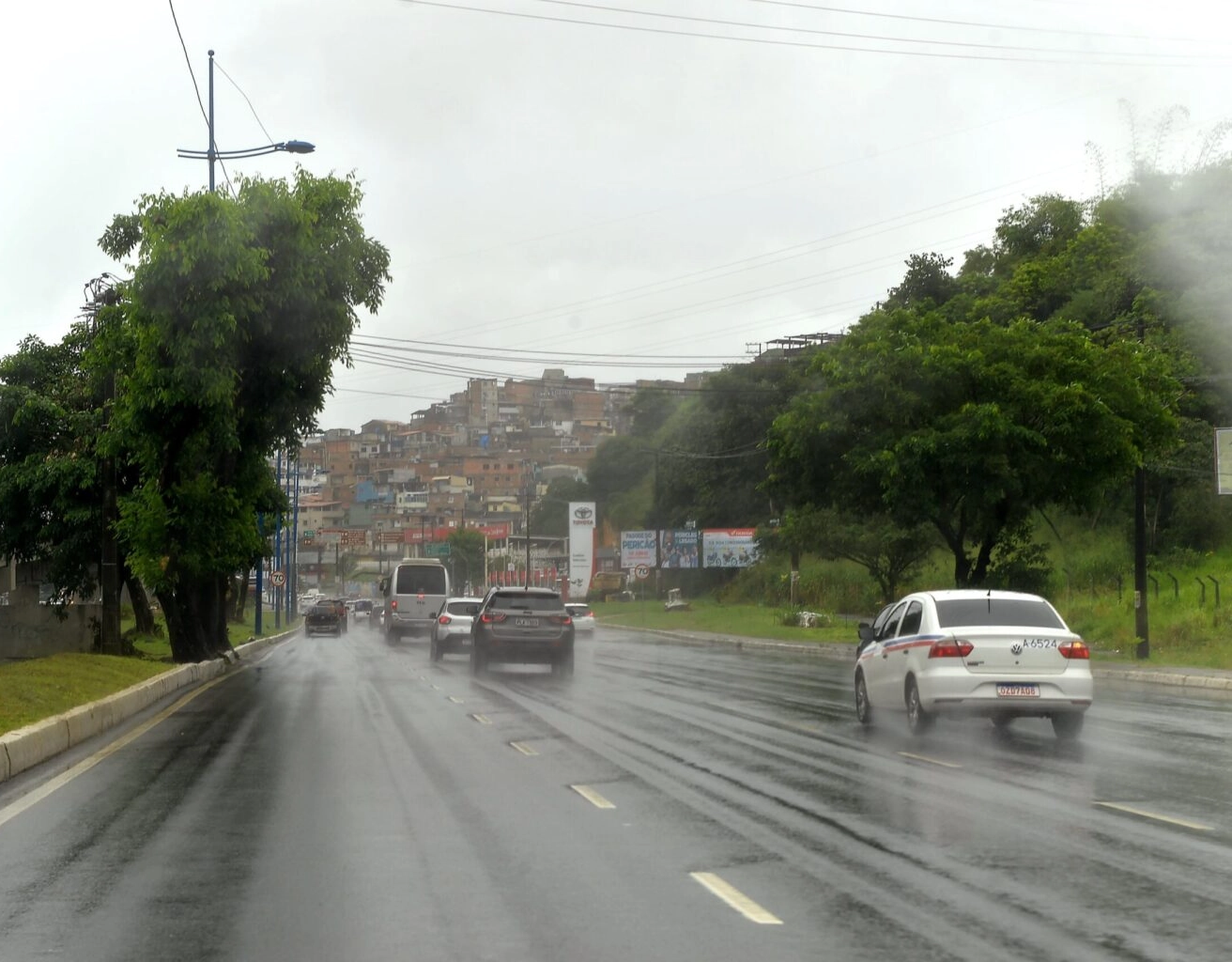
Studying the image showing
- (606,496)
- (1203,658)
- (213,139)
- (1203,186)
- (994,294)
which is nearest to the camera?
(1203,658)

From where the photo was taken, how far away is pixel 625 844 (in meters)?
10.3

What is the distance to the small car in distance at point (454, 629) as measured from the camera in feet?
137

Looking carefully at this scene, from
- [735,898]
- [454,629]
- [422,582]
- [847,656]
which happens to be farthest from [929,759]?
[422,582]

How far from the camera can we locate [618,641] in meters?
58.8

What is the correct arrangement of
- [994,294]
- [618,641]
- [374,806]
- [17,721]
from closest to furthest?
[374,806]
[17,721]
[618,641]
[994,294]

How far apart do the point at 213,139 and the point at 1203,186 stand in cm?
4848

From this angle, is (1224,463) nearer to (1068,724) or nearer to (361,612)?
(1068,724)

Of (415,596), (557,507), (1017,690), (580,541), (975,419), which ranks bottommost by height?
(1017,690)

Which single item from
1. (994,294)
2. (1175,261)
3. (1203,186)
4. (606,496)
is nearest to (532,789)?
(1175,261)

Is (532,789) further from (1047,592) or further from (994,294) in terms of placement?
(994,294)

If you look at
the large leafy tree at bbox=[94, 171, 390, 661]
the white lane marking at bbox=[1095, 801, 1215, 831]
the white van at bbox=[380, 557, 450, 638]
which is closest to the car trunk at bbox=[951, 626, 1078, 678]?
the white lane marking at bbox=[1095, 801, 1215, 831]

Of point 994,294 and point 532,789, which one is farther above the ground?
point 994,294

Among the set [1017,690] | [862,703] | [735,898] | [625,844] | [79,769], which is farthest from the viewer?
[862,703]

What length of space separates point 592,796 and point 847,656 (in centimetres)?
3137
